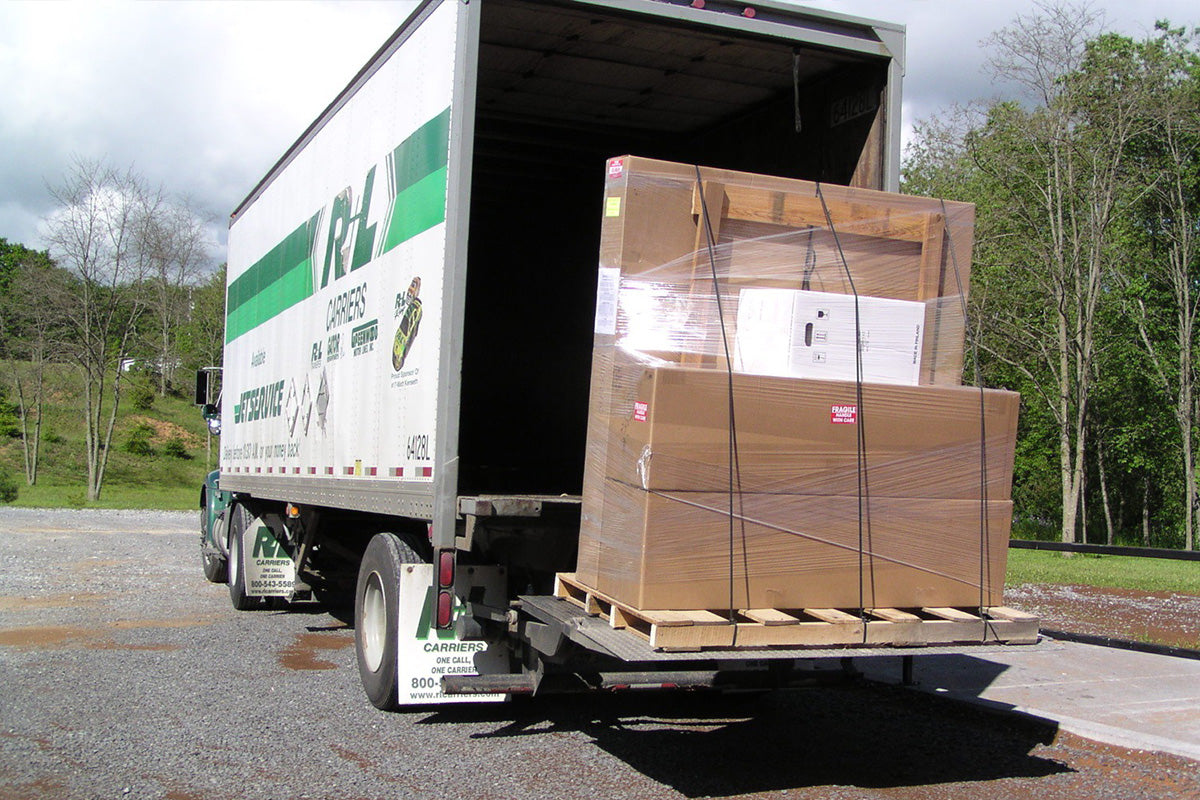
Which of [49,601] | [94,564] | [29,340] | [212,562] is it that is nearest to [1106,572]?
[212,562]

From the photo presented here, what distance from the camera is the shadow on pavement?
215 inches

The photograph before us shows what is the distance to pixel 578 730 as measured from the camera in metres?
6.29

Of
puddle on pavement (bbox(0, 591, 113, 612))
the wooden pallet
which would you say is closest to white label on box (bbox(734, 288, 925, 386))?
the wooden pallet

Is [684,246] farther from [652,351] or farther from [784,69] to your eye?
[784,69]

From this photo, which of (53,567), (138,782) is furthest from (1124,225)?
(138,782)

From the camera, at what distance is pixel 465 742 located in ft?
19.4

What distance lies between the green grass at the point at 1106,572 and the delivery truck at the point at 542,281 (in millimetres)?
7432

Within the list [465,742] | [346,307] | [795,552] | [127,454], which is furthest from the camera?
[127,454]

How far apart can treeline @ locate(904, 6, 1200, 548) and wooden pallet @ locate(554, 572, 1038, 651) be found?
15.3 metres

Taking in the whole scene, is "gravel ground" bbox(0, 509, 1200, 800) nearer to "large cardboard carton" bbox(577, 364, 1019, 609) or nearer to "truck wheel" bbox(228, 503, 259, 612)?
"large cardboard carton" bbox(577, 364, 1019, 609)

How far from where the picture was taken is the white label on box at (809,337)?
4664 millimetres

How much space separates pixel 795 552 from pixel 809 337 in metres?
0.91

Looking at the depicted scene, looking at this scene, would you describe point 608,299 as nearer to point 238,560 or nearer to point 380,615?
point 380,615

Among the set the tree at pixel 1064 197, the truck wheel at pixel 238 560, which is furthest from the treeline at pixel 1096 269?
the truck wheel at pixel 238 560
